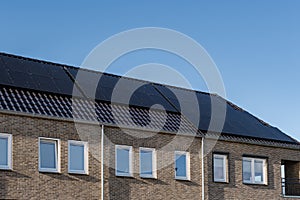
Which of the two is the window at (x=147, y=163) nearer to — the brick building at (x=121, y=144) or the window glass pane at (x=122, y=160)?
the brick building at (x=121, y=144)

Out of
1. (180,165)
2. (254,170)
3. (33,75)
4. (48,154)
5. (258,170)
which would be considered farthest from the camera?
(258,170)

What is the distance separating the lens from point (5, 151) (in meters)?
19.6

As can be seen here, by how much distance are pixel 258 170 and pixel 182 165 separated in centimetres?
462

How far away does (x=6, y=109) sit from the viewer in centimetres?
1966

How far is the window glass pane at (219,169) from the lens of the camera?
84.5 ft

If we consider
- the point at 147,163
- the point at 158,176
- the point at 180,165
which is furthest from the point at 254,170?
the point at 147,163

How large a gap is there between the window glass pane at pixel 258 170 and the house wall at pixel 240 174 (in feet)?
1.09

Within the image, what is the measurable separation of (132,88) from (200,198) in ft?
18.8

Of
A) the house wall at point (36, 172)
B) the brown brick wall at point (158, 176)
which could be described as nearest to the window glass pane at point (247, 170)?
the brown brick wall at point (158, 176)

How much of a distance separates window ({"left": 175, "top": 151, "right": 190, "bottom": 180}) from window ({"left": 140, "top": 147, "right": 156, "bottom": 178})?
112 cm

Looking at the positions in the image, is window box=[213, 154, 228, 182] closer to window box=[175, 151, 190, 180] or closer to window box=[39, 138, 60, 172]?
window box=[175, 151, 190, 180]

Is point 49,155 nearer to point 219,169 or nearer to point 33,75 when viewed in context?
point 33,75

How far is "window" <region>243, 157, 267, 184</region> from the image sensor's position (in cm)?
2698

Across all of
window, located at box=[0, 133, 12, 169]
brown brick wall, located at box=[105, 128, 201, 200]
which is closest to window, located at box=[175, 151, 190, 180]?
brown brick wall, located at box=[105, 128, 201, 200]
